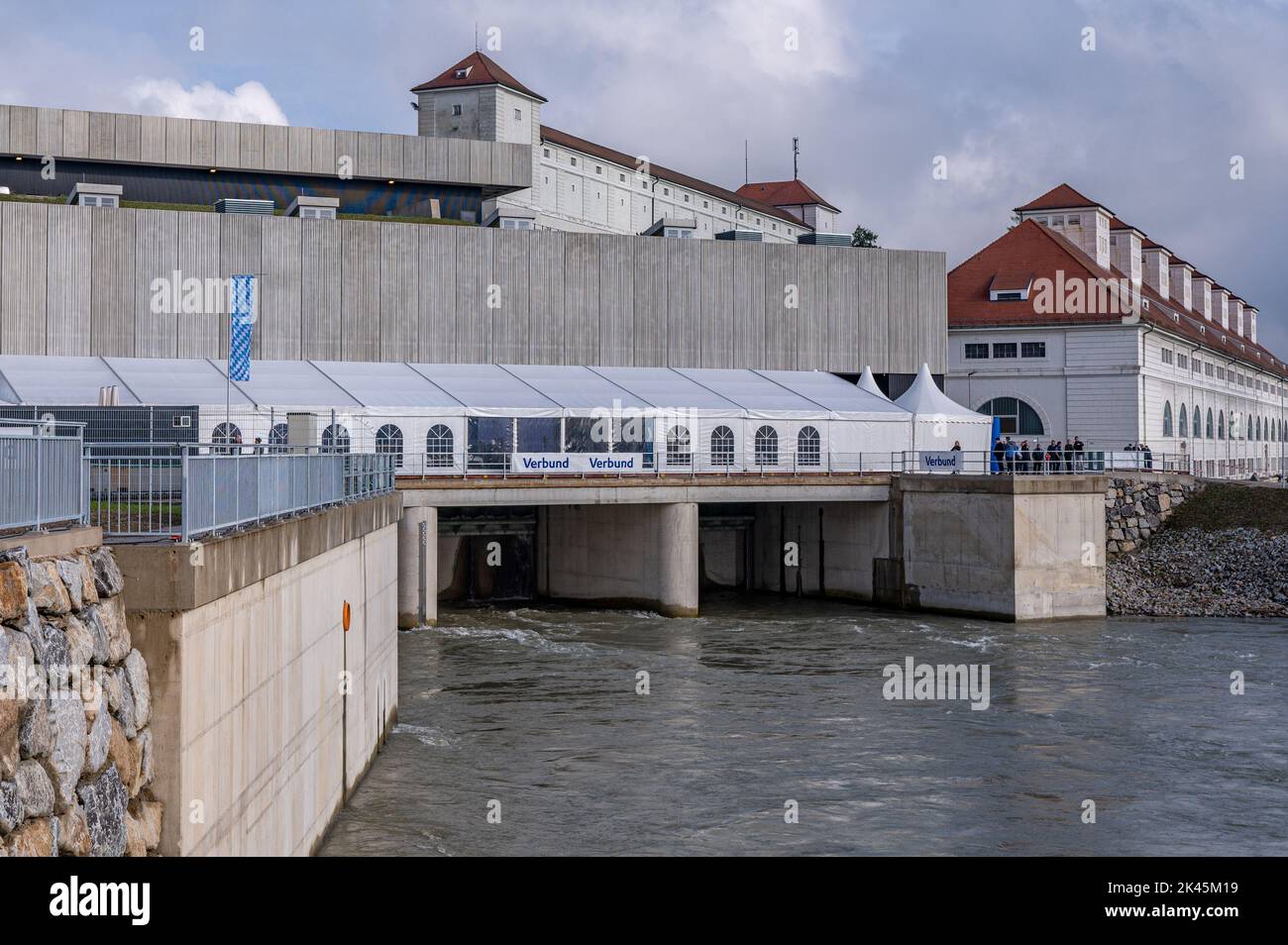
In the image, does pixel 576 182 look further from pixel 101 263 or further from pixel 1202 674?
pixel 1202 674

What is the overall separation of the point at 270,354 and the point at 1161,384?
140 feet

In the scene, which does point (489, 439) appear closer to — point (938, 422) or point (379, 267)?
point (379, 267)

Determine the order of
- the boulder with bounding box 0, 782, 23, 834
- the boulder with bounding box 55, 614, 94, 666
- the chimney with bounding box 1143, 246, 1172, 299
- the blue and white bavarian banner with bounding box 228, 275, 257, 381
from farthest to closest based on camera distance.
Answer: the chimney with bounding box 1143, 246, 1172, 299 → the blue and white bavarian banner with bounding box 228, 275, 257, 381 → the boulder with bounding box 55, 614, 94, 666 → the boulder with bounding box 0, 782, 23, 834

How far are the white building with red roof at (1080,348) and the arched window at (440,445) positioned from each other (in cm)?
3202

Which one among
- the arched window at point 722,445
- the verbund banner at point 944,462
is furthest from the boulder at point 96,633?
the verbund banner at point 944,462

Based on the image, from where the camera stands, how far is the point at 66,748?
844 centimetres

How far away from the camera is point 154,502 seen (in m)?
13.5

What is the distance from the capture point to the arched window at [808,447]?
4912 centimetres

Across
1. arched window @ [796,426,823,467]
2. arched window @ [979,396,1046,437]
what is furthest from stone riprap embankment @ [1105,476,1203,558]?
arched window @ [979,396,1046,437]

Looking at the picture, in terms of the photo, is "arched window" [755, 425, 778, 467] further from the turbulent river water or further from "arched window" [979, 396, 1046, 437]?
"arched window" [979, 396, 1046, 437]

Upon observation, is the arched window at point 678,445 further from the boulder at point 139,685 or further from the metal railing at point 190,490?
the boulder at point 139,685

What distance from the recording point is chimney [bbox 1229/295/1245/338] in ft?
334

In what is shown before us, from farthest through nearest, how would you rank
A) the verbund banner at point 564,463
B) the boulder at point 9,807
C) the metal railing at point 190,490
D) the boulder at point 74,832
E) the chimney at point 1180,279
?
the chimney at point 1180,279 → the verbund banner at point 564,463 → the metal railing at point 190,490 → the boulder at point 74,832 → the boulder at point 9,807

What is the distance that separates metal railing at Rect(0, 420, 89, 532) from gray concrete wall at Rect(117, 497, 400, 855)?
54cm
